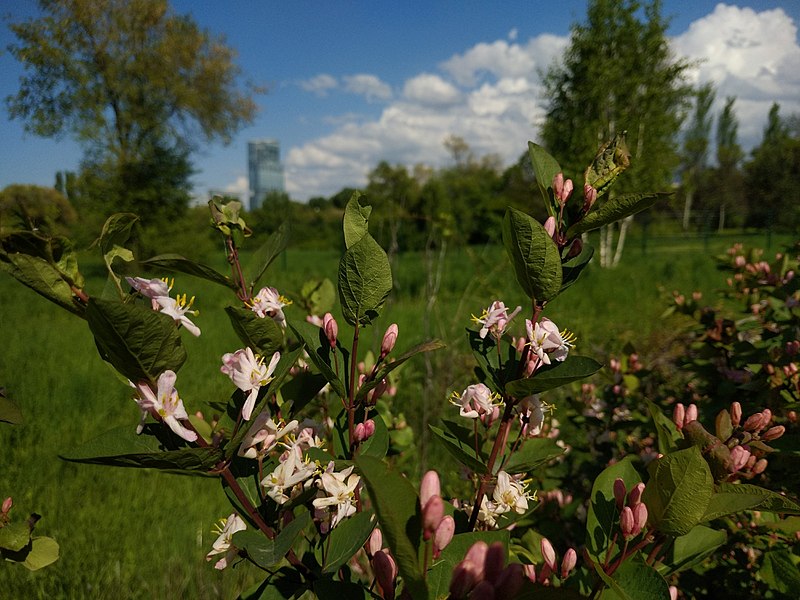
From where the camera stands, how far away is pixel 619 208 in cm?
58

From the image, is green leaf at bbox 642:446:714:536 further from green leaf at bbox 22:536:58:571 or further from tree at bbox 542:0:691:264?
tree at bbox 542:0:691:264

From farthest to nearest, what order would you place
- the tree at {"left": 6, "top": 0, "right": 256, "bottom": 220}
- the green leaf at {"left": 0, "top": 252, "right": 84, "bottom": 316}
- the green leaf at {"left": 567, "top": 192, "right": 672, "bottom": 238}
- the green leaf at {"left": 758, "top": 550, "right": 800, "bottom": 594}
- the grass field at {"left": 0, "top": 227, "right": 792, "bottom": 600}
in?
the tree at {"left": 6, "top": 0, "right": 256, "bottom": 220}
the grass field at {"left": 0, "top": 227, "right": 792, "bottom": 600}
the green leaf at {"left": 758, "top": 550, "right": 800, "bottom": 594}
the green leaf at {"left": 567, "top": 192, "right": 672, "bottom": 238}
the green leaf at {"left": 0, "top": 252, "right": 84, "bottom": 316}

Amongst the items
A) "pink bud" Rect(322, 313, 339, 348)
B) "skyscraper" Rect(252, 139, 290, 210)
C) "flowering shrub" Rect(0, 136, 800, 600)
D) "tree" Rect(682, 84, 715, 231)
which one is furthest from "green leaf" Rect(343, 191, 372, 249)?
"skyscraper" Rect(252, 139, 290, 210)

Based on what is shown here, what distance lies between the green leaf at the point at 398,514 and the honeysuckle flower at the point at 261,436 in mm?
241

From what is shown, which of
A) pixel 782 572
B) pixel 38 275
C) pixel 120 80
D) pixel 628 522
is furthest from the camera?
pixel 120 80

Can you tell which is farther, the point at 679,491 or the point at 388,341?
the point at 388,341

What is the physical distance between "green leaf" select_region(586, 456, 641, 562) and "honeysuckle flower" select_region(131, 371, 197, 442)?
0.51 m

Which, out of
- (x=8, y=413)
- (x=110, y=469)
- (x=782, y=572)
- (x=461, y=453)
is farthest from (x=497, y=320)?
(x=110, y=469)

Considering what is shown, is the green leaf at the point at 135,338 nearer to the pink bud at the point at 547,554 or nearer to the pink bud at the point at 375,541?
the pink bud at the point at 375,541

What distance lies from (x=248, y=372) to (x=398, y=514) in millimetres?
251

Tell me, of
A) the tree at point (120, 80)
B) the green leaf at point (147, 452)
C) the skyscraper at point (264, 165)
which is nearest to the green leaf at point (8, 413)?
the green leaf at point (147, 452)

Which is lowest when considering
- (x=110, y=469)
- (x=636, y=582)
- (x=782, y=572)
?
(x=110, y=469)

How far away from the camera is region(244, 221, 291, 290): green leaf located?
2.35 feet

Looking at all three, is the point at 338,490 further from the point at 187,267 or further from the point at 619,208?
the point at 619,208
